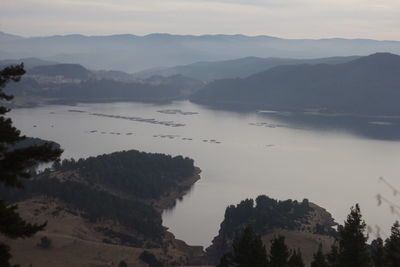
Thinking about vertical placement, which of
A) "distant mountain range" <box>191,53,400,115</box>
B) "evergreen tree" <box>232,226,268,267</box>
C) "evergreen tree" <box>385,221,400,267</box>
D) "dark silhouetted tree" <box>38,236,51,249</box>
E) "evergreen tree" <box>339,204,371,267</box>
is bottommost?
"dark silhouetted tree" <box>38,236,51,249</box>

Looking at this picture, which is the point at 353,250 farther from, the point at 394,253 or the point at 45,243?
the point at 45,243

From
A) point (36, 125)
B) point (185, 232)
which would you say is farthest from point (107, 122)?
point (185, 232)

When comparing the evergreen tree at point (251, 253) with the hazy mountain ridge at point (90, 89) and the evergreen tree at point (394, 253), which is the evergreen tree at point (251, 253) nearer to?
the evergreen tree at point (394, 253)

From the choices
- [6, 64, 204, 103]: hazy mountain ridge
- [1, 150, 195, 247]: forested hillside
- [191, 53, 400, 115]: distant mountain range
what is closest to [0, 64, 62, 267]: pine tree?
[1, 150, 195, 247]: forested hillside

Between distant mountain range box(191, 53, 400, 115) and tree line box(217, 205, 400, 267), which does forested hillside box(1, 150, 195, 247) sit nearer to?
tree line box(217, 205, 400, 267)

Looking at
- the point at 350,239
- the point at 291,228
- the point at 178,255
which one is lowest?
the point at 178,255

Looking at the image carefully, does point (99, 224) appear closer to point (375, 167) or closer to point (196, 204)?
point (196, 204)
